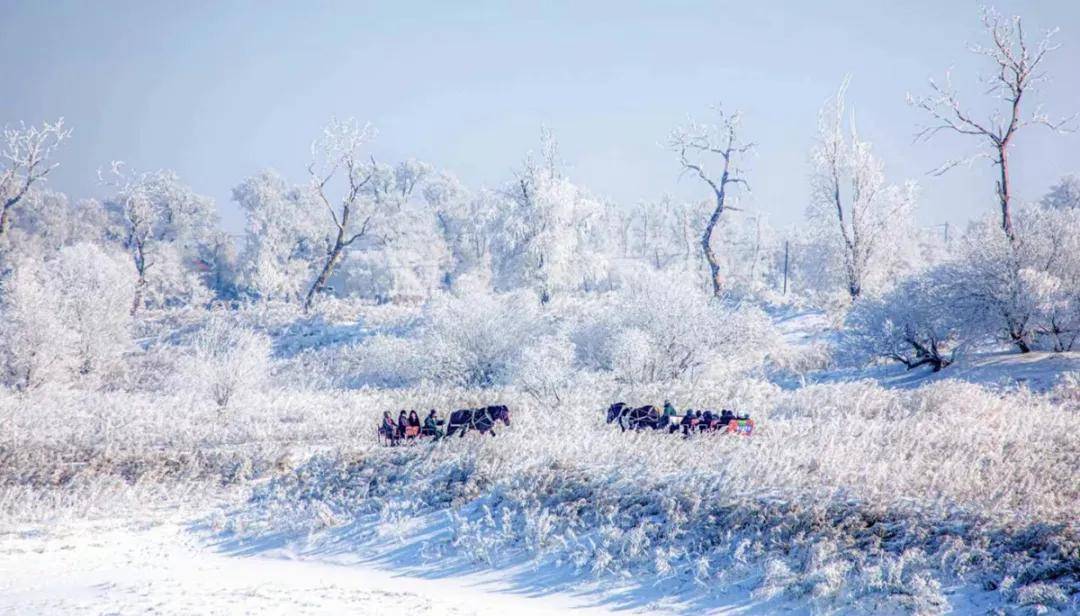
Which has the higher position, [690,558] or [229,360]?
[229,360]

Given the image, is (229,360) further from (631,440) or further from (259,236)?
(259,236)

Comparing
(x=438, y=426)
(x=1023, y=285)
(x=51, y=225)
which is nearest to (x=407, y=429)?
(x=438, y=426)

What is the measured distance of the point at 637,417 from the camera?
47.3ft

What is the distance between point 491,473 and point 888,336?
44.9 ft

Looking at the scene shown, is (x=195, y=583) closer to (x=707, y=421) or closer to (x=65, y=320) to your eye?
(x=707, y=421)

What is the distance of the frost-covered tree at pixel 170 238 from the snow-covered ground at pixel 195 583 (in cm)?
3815

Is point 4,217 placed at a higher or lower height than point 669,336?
higher

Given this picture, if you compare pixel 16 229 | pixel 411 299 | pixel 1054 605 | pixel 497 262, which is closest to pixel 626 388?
pixel 1054 605

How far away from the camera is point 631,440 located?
12.2 m

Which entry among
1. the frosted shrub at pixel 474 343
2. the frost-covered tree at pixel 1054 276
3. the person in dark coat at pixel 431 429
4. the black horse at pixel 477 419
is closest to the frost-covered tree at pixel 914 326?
the frost-covered tree at pixel 1054 276

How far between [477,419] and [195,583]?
680 cm

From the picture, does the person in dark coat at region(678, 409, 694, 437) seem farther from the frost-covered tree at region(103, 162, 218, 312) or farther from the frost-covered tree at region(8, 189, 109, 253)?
the frost-covered tree at region(8, 189, 109, 253)

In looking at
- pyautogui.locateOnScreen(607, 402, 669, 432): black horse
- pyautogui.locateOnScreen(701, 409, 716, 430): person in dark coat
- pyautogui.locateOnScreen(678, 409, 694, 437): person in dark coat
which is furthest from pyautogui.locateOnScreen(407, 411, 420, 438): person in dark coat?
pyautogui.locateOnScreen(701, 409, 716, 430): person in dark coat

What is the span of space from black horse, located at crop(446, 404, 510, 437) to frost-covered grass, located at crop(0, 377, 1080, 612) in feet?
2.27
